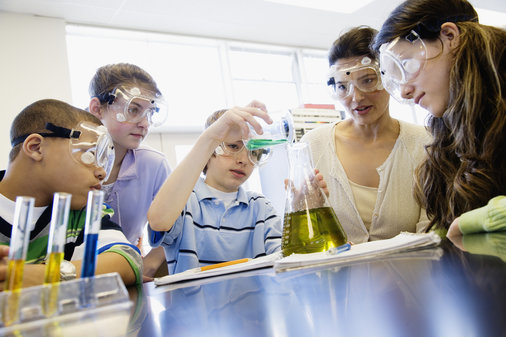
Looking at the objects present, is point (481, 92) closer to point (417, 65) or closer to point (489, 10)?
point (417, 65)

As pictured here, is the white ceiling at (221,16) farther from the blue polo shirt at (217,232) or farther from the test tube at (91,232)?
the test tube at (91,232)

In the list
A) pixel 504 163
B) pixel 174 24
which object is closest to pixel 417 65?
pixel 504 163

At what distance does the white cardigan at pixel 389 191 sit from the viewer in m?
1.46

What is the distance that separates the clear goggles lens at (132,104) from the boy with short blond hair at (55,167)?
430 millimetres

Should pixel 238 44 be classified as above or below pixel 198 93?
above

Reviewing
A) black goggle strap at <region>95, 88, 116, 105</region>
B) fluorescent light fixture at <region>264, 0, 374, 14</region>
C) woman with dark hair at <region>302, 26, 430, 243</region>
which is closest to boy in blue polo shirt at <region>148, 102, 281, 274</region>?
woman with dark hair at <region>302, 26, 430, 243</region>

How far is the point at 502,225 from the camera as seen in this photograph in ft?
2.74

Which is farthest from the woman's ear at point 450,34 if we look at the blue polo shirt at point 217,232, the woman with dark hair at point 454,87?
the blue polo shirt at point 217,232

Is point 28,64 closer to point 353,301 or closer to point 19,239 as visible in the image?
point 19,239

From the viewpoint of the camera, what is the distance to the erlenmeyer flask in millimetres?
832

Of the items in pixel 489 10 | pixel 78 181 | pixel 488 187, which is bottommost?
pixel 488 187

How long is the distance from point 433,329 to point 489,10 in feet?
21.5

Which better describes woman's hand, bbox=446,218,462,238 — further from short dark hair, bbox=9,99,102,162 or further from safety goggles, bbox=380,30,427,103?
short dark hair, bbox=9,99,102,162

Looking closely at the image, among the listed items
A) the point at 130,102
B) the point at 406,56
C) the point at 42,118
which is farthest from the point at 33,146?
the point at 406,56
